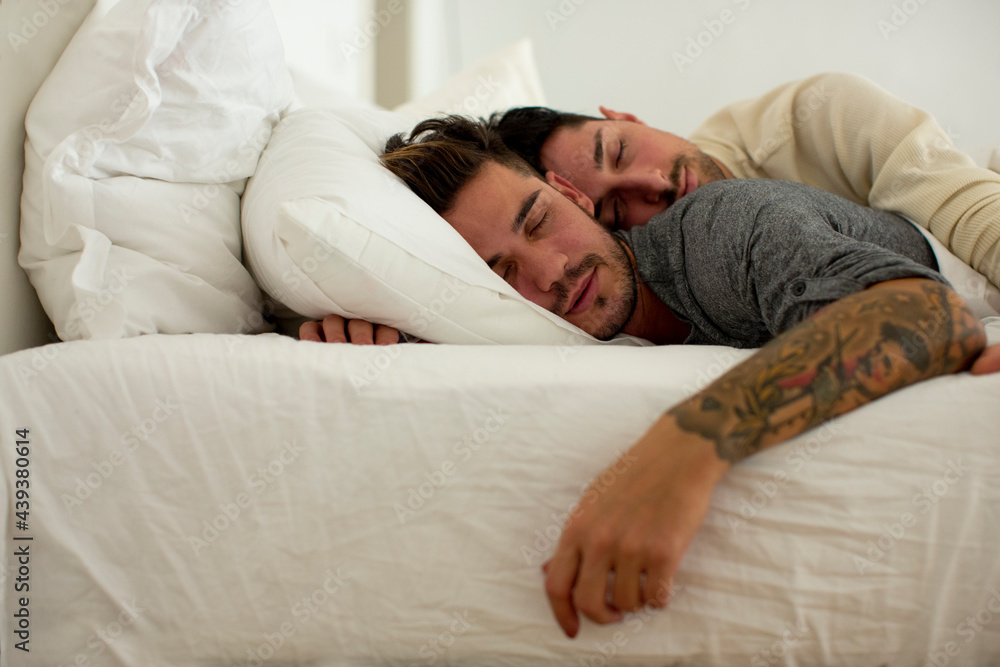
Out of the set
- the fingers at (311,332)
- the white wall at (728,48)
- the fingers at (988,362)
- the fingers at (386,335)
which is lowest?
the fingers at (311,332)

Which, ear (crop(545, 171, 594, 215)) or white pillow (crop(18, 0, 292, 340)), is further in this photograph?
ear (crop(545, 171, 594, 215))

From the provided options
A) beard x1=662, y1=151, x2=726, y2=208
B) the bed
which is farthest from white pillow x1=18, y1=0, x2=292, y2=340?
beard x1=662, y1=151, x2=726, y2=208

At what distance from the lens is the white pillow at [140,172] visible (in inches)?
31.7

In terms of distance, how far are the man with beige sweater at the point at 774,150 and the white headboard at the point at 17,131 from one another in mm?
862

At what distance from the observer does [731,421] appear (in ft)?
1.87

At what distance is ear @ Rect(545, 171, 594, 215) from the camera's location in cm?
128

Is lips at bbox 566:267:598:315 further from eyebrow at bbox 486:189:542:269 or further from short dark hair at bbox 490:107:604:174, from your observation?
short dark hair at bbox 490:107:604:174

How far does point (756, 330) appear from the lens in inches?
37.0

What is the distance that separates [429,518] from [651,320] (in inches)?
23.6

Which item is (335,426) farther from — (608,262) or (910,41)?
(910,41)

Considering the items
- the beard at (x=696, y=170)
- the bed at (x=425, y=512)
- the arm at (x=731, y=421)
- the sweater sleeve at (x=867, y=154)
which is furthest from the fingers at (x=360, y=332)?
the sweater sleeve at (x=867, y=154)

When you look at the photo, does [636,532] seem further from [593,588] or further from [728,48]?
[728,48]

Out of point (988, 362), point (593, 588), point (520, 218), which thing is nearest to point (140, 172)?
point (520, 218)

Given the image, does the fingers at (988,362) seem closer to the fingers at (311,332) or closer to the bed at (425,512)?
the bed at (425,512)
